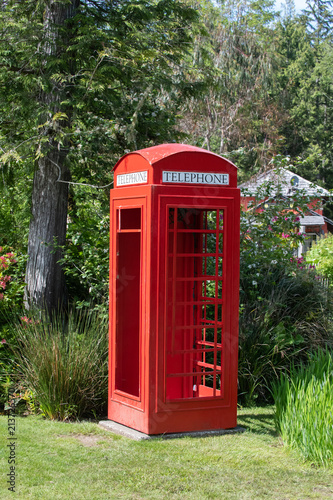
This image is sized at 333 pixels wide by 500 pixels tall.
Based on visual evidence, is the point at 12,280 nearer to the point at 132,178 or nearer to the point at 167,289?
the point at 132,178

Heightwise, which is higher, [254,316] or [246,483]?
[254,316]

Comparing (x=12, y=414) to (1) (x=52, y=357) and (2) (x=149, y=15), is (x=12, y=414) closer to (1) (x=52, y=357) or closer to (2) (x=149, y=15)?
(1) (x=52, y=357)

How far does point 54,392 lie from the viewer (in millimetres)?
6145

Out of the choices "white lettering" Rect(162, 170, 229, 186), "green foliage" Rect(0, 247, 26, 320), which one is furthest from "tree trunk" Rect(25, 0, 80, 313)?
"white lettering" Rect(162, 170, 229, 186)

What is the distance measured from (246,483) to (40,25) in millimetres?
6499

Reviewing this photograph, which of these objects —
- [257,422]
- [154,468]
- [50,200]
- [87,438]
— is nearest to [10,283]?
[50,200]

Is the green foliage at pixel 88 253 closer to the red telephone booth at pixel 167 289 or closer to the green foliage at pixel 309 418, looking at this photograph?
the red telephone booth at pixel 167 289

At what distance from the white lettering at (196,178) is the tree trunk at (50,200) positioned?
2.87m

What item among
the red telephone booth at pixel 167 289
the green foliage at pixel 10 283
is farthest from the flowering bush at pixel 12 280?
the red telephone booth at pixel 167 289

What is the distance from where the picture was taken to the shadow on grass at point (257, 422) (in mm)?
5877

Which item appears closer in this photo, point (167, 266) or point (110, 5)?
point (167, 266)

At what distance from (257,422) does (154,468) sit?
74.1 inches

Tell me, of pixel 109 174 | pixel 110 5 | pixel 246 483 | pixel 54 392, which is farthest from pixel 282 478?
pixel 110 5

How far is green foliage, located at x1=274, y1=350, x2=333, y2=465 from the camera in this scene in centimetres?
470
